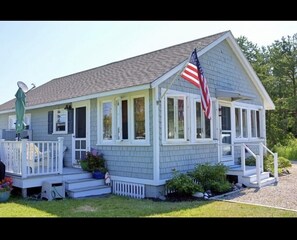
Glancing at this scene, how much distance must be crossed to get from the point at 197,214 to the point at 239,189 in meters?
3.68

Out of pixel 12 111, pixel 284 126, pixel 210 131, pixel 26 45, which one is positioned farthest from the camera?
pixel 284 126

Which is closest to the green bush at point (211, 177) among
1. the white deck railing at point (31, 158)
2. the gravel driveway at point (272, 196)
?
the gravel driveway at point (272, 196)

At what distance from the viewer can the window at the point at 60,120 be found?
38.3ft

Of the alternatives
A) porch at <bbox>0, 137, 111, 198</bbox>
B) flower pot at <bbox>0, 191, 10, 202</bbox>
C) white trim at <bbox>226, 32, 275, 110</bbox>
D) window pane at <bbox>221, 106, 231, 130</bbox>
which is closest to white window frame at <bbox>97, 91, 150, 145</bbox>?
porch at <bbox>0, 137, 111, 198</bbox>

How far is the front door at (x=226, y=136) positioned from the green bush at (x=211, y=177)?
2179mm

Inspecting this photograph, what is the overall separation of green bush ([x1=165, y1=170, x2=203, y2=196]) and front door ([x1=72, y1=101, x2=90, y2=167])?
359cm

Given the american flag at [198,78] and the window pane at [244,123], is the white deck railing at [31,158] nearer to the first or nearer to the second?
the american flag at [198,78]

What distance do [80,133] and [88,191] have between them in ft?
9.56

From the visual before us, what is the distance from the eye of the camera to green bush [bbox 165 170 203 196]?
8047mm

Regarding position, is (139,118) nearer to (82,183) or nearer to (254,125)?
(82,183)

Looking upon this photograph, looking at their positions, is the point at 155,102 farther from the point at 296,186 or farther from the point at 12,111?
the point at 12,111
